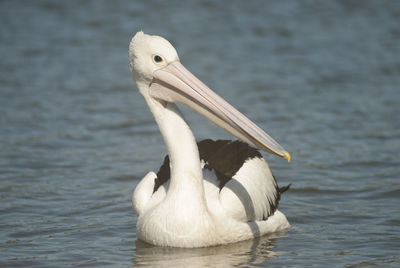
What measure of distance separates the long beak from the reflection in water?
0.90m

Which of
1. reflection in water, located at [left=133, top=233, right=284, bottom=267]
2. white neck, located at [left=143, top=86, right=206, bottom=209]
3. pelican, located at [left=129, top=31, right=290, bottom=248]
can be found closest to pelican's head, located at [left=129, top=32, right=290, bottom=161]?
pelican, located at [left=129, top=31, right=290, bottom=248]

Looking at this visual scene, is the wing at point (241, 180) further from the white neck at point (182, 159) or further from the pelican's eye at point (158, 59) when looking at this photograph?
the pelican's eye at point (158, 59)

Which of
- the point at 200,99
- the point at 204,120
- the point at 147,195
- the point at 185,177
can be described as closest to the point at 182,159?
the point at 185,177

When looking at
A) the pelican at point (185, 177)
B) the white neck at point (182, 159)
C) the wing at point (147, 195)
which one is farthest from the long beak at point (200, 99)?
the wing at point (147, 195)

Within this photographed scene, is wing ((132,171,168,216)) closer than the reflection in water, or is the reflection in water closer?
the reflection in water

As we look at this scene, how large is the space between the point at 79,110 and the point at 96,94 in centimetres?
86

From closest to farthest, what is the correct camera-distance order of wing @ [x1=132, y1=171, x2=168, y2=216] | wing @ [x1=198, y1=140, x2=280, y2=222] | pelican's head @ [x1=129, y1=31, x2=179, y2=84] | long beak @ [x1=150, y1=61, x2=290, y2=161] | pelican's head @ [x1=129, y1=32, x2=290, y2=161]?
long beak @ [x1=150, y1=61, x2=290, y2=161]
pelican's head @ [x1=129, y1=32, x2=290, y2=161]
pelican's head @ [x1=129, y1=31, x2=179, y2=84]
wing @ [x1=198, y1=140, x2=280, y2=222]
wing @ [x1=132, y1=171, x2=168, y2=216]

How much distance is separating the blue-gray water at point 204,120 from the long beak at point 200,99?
0.96 metres

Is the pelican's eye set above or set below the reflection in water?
above

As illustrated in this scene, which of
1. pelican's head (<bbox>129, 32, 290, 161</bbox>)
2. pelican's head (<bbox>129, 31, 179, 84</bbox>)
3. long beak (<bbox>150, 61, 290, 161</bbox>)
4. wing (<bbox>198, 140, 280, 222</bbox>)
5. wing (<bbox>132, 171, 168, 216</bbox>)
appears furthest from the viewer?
wing (<bbox>132, 171, 168, 216</bbox>)

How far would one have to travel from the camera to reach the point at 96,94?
1049 centimetres

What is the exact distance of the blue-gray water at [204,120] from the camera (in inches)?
208

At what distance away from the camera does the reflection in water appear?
15.8 feet

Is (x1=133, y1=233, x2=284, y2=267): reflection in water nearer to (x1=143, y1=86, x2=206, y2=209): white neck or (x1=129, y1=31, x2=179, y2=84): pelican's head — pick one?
(x1=143, y1=86, x2=206, y2=209): white neck
